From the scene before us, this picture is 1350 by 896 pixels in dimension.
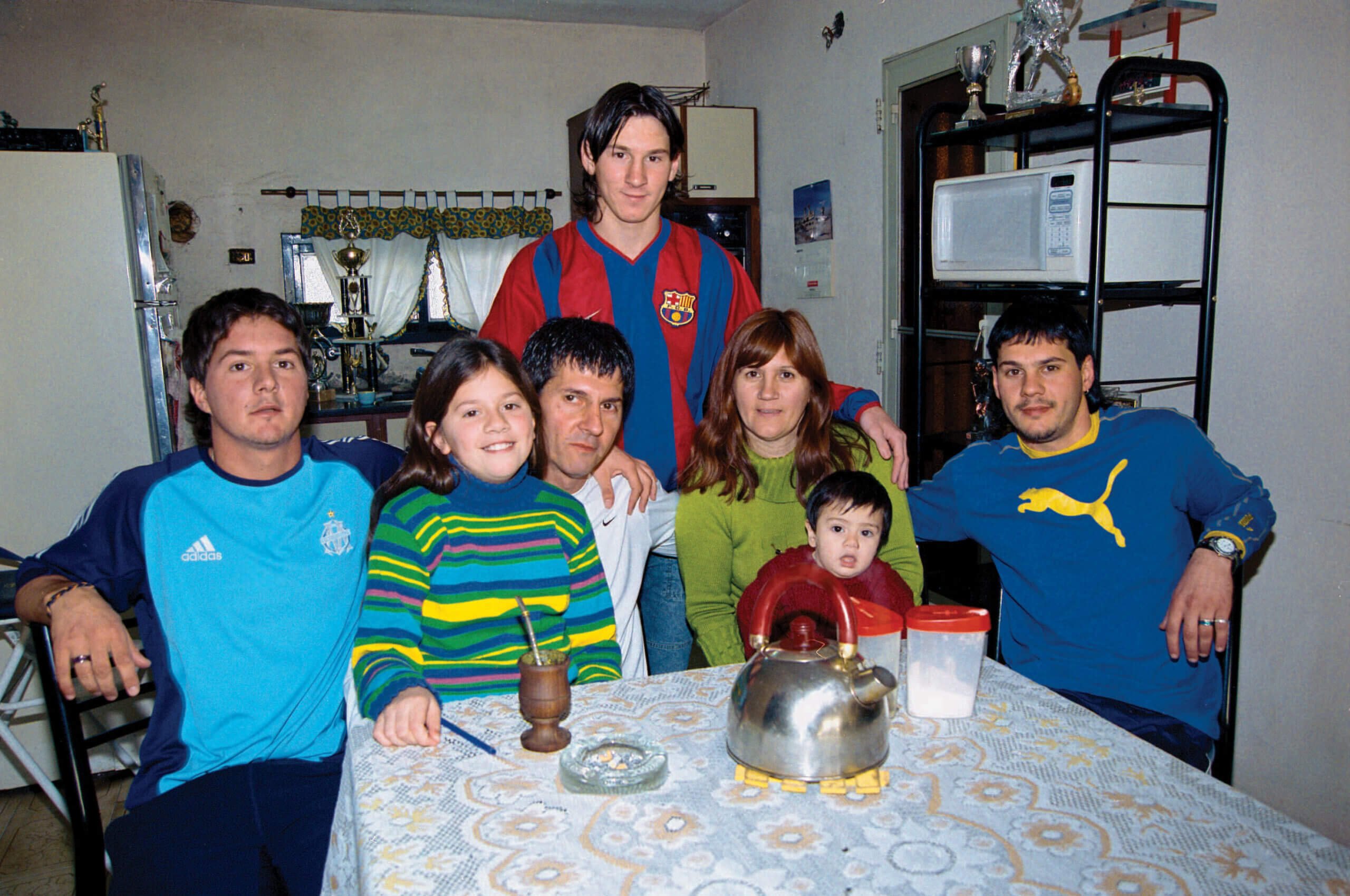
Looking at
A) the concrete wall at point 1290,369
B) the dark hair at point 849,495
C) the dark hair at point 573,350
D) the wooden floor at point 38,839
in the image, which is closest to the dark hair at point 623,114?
the dark hair at point 573,350

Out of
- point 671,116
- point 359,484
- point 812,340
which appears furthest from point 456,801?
point 671,116

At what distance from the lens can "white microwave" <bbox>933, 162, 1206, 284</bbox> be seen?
213 cm

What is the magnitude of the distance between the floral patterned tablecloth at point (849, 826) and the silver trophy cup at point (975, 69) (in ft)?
6.27

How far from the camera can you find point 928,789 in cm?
96

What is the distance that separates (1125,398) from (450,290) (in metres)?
4.46

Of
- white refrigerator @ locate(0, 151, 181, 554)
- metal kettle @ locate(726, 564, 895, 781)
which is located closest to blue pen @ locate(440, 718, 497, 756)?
metal kettle @ locate(726, 564, 895, 781)

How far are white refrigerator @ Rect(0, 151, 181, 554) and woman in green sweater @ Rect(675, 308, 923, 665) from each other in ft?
7.04

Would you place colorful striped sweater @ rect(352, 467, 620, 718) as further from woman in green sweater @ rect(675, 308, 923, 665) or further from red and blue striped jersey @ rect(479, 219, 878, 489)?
red and blue striped jersey @ rect(479, 219, 878, 489)

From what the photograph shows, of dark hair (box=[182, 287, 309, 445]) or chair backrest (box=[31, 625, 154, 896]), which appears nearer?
chair backrest (box=[31, 625, 154, 896])

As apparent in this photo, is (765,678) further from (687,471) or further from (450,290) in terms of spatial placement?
(450,290)

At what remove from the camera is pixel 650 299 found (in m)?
2.04

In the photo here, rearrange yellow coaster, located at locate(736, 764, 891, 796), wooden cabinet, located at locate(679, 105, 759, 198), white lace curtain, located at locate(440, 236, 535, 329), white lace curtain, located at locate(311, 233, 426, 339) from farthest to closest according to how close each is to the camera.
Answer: white lace curtain, located at locate(440, 236, 535, 329) < white lace curtain, located at locate(311, 233, 426, 339) < wooden cabinet, located at locate(679, 105, 759, 198) < yellow coaster, located at locate(736, 764, 891, 796)

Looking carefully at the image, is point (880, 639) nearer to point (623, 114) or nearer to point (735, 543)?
point (735, 543)

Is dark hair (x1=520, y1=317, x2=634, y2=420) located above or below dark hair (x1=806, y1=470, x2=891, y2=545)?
above
